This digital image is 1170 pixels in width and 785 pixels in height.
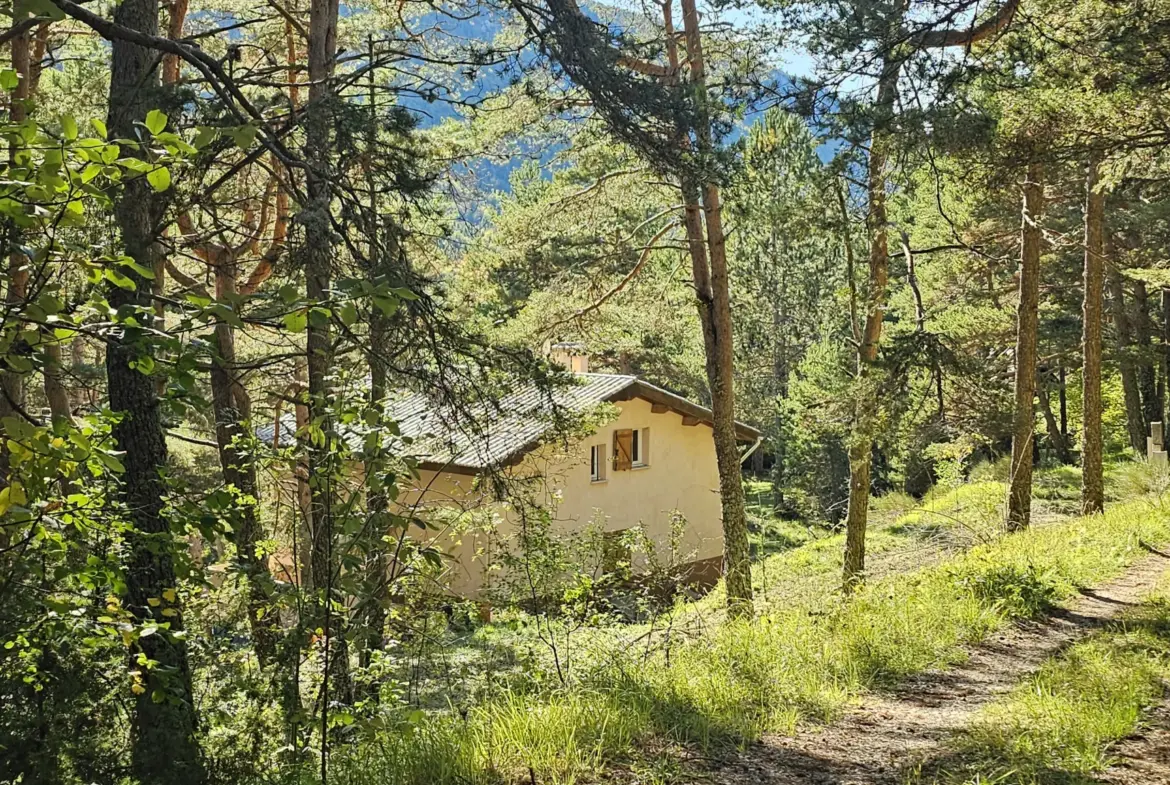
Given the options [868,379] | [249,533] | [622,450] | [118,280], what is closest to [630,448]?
[622,450]

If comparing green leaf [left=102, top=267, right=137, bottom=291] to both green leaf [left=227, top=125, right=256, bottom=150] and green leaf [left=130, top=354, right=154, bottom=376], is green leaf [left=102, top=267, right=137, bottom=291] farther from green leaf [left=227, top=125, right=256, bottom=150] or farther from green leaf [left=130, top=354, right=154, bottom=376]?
green leaf [left=227, top=125, right=256, bottom=150]

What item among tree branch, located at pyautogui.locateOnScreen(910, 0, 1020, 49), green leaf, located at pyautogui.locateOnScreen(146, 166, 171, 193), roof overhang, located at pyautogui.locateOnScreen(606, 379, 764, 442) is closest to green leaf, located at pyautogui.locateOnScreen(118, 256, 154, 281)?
green leaf, located at pyautogui.locateOnScreen(146, 166, 171, 193)

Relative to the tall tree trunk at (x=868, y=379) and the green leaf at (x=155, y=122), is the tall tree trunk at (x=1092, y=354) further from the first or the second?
the green leaf at (x=155, y=122)

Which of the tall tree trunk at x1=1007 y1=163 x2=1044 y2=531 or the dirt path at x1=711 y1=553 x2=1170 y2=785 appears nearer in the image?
the dirt path at x1=711 y1=553 x2=1170 y2=785

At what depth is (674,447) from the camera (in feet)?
71.4

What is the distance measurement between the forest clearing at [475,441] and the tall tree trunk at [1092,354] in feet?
0.61

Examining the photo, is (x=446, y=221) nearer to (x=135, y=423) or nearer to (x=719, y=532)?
(x=135, y=423)

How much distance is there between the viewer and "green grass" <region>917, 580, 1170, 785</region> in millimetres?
3826

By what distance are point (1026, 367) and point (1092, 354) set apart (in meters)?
1.54

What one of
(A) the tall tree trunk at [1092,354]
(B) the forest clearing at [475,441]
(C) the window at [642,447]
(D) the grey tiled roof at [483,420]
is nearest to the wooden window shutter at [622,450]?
(C) the window at [642,447]

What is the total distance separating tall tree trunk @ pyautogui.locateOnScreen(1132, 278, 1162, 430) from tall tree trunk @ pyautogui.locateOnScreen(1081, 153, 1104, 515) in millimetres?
9294

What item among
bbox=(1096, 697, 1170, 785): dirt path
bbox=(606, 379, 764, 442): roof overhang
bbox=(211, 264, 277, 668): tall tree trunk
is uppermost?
bbox=(606, 379, 764, 442): roof overhang

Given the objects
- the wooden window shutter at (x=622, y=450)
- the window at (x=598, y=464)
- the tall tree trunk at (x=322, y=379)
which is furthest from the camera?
the wooden window shutter at (x=622, y=450)

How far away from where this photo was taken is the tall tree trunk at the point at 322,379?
3.28 meters
